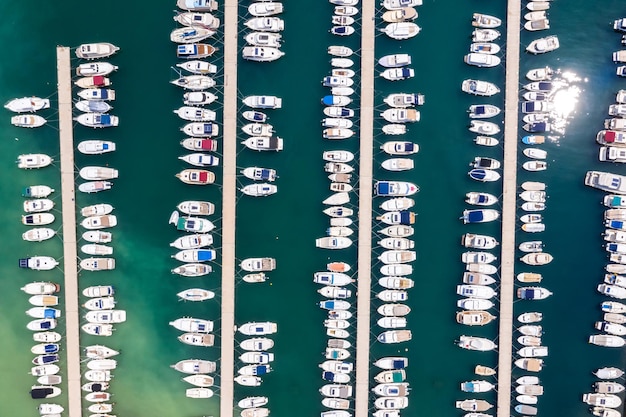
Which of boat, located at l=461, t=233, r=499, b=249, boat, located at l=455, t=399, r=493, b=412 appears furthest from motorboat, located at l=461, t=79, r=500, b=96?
boat, located at l=455, t=399, r=493, b=412

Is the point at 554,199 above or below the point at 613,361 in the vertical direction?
above

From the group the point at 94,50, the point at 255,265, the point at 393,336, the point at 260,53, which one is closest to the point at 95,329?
the point at 255,265

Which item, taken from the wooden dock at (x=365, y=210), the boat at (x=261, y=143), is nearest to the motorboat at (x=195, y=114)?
the boat at (x=261, y=143)

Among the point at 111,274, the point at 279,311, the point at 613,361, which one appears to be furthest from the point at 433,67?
the point at 111,274

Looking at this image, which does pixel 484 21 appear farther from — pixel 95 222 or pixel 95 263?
pixel 95 263

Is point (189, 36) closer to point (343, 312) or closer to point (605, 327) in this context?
point (343, 312)

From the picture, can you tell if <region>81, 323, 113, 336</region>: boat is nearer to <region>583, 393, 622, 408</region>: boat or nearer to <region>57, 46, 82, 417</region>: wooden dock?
<region>57, 46, 82, 417</region>: wooden dock

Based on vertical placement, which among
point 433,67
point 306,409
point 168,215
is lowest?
point 306,409
